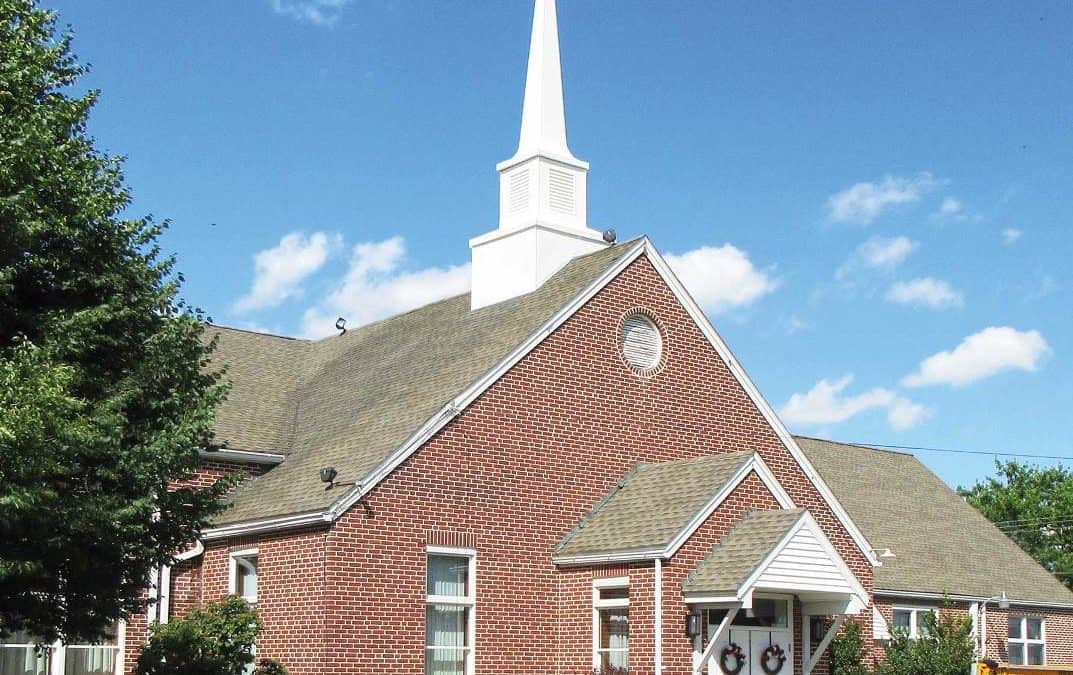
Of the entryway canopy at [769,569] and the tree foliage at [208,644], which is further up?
the entryway canopy at [769,569]

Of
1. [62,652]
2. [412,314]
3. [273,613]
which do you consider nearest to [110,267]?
[273,613]

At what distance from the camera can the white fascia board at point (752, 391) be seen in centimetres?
2709

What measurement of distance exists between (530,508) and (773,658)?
4983 mm

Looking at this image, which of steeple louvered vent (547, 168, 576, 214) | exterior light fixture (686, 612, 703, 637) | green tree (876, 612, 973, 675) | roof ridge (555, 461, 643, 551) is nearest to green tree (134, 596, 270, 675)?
roof ridge (555, 461, 643, 551)

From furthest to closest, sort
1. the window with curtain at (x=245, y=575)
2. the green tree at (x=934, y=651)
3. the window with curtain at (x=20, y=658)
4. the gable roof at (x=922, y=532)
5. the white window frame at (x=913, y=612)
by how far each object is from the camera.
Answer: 1. the gable roof at (x=922, y=532)
2. the white window frame at (x=913, y=612)
3. the green tree at (x=934, y=651)
4. the window with curtain at (x=245, y=575)
5. the window with curtain at (x=20, y=658)

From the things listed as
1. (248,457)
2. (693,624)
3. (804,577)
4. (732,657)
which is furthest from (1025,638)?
(248,457)

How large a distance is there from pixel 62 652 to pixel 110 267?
9517 millimetres

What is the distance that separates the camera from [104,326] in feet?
58.6

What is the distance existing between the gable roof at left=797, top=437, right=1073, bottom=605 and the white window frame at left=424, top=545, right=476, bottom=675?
13602 millimetres

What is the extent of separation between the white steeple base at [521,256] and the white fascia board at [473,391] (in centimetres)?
226

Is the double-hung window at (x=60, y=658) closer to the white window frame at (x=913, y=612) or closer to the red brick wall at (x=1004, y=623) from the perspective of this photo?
the red brick wall at (x=1004, y=623)

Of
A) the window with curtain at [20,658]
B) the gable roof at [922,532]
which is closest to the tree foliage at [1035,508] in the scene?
the gable roof at [922,532]

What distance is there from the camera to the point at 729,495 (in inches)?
921

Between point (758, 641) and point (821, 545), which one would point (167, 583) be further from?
point (821, 545)
